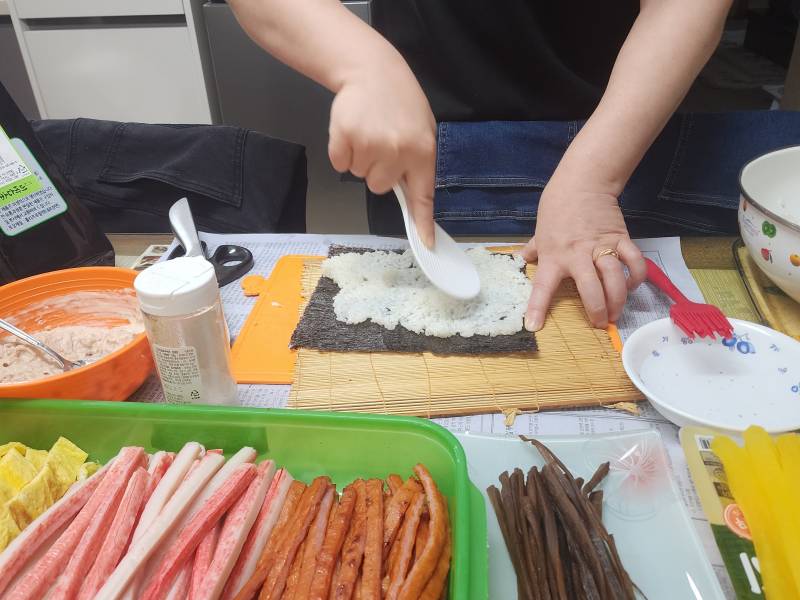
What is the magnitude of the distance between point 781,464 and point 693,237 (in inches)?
29.1

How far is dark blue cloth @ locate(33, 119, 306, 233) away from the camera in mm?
1458

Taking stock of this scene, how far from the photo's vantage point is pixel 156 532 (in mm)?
578

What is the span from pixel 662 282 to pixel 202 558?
0.83 meters

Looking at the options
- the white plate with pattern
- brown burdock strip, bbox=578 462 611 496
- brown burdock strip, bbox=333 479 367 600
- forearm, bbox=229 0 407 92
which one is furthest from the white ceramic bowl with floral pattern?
brown burdock strip, bbox=333 479 367 600

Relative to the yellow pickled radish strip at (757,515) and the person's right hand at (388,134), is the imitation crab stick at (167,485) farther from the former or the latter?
the yellow pickled radish strip at (757,515)

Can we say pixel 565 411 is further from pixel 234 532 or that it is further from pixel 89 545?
pixel 89 545

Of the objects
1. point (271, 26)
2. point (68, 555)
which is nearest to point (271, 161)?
point (271, 26)

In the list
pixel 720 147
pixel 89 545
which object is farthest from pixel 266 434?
pixel 720 147

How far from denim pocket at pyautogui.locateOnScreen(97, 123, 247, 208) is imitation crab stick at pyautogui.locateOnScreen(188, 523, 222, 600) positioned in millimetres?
994

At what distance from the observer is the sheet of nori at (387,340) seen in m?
0.93

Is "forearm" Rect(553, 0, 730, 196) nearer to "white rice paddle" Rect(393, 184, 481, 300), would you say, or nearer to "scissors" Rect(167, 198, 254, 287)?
"white rice paddle" Rect(393, 184, 481, 300)

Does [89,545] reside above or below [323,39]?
below

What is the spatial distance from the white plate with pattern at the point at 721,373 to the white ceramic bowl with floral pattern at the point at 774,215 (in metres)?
0.10

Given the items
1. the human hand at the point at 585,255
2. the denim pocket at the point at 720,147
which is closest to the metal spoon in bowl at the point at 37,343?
the human hand at the point at 585,255
